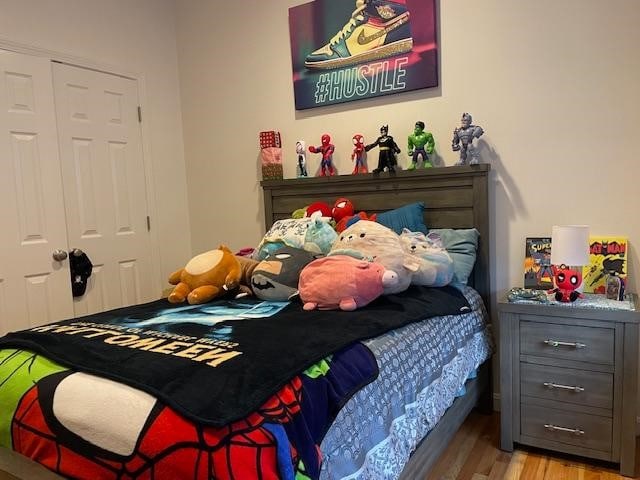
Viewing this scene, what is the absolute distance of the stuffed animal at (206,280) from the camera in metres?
2.20

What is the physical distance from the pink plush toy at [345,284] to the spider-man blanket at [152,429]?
0.42 meters

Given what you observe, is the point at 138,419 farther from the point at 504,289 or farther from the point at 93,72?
the point at 93,72

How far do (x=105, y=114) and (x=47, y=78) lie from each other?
40cm

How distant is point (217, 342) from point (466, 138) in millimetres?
1649

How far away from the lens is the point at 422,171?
8.39 feet

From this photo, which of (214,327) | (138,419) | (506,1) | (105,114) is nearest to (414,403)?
(214,327)

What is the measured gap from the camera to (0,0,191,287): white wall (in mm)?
2795

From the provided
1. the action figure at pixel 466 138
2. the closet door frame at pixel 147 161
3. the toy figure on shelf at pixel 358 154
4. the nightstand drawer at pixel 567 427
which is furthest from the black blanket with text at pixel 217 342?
the closet door frame at pixel 147 161

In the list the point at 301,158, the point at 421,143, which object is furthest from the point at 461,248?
the point at 301,158

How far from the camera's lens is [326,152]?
293 cm

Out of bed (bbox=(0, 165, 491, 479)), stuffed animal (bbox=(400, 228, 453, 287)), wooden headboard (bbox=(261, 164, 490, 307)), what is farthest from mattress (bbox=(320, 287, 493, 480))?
wooden headboard (bbox=(261, 164, 490, 307))

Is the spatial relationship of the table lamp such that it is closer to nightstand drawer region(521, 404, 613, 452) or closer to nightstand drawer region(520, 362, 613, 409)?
nightstand drawer region(520, 362, 613, 409)

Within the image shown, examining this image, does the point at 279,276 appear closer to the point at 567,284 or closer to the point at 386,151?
the point at 386,151

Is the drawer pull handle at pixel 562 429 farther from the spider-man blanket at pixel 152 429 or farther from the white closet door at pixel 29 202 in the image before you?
the white closet door at pixel 29 202
